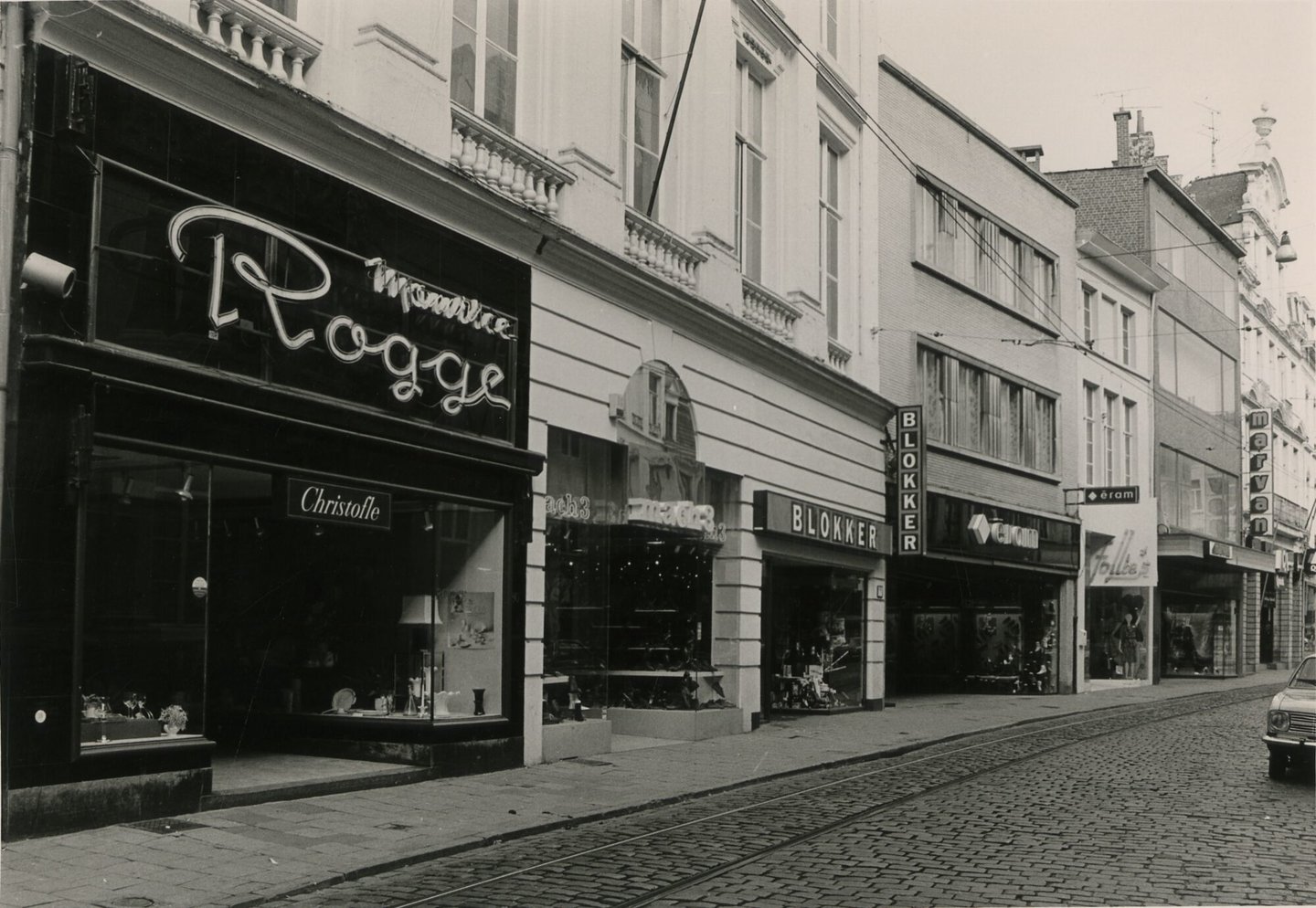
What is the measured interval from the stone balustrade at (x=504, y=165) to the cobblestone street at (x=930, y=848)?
21.5 feet

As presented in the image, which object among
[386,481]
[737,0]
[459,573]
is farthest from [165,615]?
[737,0]

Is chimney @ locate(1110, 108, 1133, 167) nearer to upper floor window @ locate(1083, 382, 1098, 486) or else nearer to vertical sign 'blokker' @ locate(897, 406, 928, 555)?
upper floor window @ locate(1083, 382, 1098, 486)

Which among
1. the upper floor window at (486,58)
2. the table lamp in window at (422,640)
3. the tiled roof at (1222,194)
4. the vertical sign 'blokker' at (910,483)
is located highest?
the tiled roof at (1222,194)

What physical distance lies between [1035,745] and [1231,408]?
33.3 m

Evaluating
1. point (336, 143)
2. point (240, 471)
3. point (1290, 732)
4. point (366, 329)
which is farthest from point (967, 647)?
point (240, 471)

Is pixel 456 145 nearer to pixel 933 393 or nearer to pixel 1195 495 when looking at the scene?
pixel 933 393

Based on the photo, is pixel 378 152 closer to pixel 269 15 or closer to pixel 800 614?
pixel 269 15

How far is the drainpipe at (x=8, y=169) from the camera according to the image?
345 inches

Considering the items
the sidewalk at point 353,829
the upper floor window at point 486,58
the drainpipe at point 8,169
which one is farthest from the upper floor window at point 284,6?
the sidewalk at point 353,829

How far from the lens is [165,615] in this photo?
407 inches

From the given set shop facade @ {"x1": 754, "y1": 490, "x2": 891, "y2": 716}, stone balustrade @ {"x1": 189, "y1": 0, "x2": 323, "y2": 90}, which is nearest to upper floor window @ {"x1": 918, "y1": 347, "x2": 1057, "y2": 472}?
shop facade @ {"x1": 754, "y1": 490, "x2": 891, "y2": 716}

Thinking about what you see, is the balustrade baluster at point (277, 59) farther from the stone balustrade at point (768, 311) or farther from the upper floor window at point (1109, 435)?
the upper floor window at point (1109, 435)

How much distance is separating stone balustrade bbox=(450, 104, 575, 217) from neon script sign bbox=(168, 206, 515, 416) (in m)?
1.35

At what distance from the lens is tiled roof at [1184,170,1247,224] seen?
1991 inches
